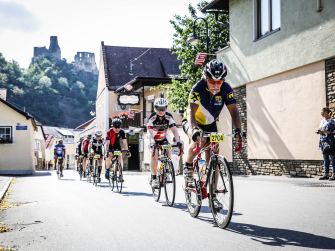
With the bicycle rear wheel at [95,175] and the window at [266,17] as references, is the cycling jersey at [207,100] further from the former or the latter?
the window at [266,17]

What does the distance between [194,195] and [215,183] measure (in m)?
0.90

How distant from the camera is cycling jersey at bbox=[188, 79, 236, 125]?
5973 mm

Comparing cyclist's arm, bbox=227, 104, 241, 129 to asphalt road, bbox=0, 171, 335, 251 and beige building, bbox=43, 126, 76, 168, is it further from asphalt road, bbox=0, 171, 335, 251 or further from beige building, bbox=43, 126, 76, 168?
beige building, bbox=43, 126, 76, 168

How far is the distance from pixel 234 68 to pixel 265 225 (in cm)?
1357

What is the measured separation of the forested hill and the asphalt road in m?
90.2

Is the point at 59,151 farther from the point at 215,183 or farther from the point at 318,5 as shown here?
→ the point at 215,183

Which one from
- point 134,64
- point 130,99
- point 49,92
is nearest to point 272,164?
point 130,99

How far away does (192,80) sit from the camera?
26.0 m

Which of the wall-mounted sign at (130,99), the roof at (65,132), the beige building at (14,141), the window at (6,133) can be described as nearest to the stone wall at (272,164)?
the beige building at (14,141)

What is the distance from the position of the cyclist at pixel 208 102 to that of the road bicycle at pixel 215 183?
0.25ft

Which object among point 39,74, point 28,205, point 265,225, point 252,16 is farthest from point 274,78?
point 39,74

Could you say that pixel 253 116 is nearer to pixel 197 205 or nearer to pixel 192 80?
pixel 192 80

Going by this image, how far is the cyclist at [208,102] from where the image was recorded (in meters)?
5.75

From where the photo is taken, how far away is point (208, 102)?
6148mm
